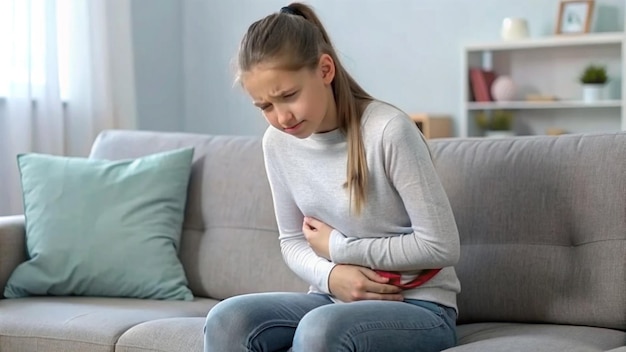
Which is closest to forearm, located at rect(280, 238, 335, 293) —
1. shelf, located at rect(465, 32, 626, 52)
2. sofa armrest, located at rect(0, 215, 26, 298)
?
sofa armrest, located at rect(0, 215, 26, 298)

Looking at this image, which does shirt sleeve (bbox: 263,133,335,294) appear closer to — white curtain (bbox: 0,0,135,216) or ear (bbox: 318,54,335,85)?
ear (bbox: 318,54,335,85)

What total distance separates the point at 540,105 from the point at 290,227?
8.17ft

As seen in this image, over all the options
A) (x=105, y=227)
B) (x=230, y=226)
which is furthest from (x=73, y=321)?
(x=230, y=226)

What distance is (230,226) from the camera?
2.63 metres

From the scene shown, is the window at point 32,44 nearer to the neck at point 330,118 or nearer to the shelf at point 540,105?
the shelf at point 540,105

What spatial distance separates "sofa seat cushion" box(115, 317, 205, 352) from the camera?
2074 mm

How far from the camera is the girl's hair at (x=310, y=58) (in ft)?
5.96

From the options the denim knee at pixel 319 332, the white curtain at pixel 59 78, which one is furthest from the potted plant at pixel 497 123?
the denim knee at pixel 319 332

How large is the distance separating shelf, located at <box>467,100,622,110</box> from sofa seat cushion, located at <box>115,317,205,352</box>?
2.50m

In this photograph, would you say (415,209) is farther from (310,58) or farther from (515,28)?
(515,28)

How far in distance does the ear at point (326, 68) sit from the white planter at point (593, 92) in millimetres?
2614

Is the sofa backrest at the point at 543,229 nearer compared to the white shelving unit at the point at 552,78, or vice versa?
the sofa backrest at the point at 543,229

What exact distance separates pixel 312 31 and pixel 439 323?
23.8 inches

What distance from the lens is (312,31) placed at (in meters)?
1.90
